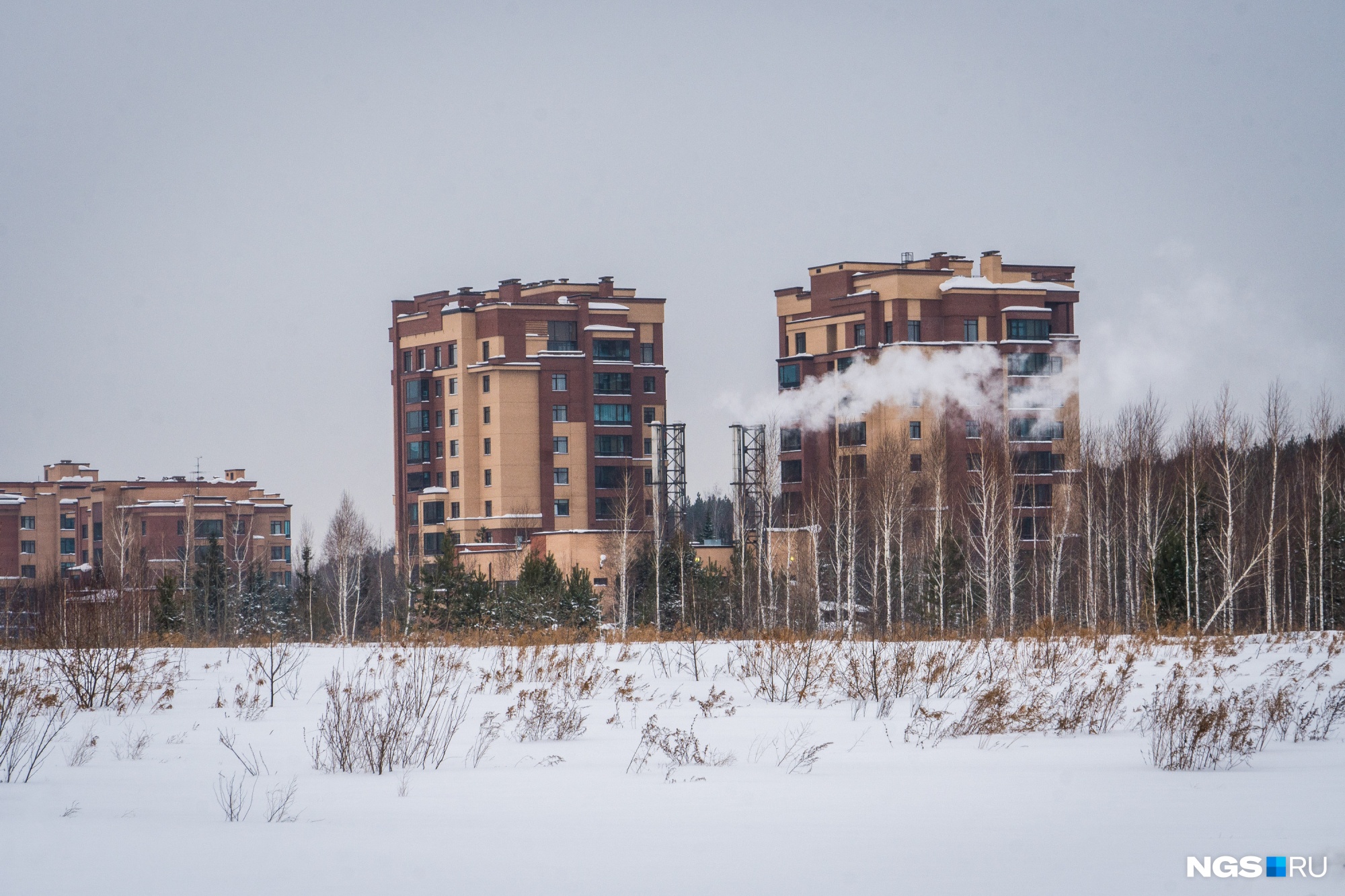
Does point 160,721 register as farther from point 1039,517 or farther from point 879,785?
point 1039,517

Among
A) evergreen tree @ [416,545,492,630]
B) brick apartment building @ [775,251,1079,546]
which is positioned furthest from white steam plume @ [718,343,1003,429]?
evergreen tree @ [416,545,492,630]

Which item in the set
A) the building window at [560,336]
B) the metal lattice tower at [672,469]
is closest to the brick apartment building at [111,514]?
the building window at [560,336]

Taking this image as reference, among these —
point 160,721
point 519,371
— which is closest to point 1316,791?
point 160,721

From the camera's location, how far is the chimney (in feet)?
276

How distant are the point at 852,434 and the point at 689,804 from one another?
71953 millimetres

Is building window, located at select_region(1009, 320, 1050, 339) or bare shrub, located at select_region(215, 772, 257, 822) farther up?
building window, located at select_region(1009, 320, 1050, 339)

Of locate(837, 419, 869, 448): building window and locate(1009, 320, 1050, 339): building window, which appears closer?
locate(837, 419, 869, 448): building window

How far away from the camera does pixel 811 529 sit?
5962cm

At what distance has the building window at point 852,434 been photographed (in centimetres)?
7981

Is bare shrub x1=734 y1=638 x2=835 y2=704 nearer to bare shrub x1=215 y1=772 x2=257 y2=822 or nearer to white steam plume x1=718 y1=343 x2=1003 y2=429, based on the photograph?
bare shrub x1=215 y1=772 x2=257 y2=822

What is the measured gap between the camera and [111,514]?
10462 centimetres

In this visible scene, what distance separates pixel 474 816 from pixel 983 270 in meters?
79.9

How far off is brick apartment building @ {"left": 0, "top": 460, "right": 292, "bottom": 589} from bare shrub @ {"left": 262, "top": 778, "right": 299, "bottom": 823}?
99.1 m

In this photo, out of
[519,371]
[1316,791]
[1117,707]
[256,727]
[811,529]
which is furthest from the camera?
[519,371]
